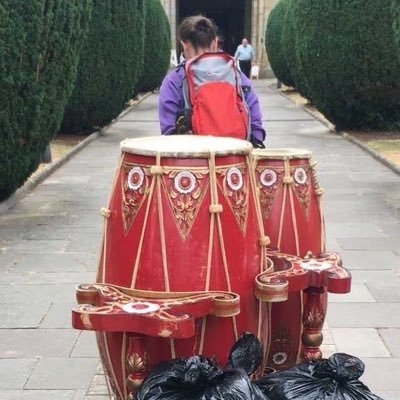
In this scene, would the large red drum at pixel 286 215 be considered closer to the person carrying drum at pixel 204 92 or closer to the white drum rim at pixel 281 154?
the white drum rim at pixel 281 154

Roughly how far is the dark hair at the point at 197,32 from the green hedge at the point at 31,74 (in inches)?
136

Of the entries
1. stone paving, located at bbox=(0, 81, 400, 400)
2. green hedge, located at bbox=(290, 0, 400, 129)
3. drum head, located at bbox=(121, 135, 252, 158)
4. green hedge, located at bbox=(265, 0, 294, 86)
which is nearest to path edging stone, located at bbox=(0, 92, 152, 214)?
stone paving, located at bbox=(0, 81, 400, 400)

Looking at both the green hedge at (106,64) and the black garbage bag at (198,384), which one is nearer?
the black garbage bag at (198,384)

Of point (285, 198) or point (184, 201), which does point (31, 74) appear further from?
point (184, 201)

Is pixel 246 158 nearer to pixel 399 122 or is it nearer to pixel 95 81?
pixel 95 81

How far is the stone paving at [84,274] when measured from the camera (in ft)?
12.4

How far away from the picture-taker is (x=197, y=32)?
3.98m

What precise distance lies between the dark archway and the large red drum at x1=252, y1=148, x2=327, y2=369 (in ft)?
125

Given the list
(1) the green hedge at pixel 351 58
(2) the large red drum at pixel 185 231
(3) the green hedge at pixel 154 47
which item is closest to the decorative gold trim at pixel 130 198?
(2) the large red drum at pixel 185 231

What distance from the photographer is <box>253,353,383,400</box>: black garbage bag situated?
2432mm

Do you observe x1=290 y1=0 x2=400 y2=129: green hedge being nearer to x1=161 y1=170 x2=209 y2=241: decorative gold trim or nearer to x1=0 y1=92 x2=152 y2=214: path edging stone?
x1=0 y1=92 x2=152 y2=214: path edging stone

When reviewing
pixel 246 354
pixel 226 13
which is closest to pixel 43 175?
pixel 246 354

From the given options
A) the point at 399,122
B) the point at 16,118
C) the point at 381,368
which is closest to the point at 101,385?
the point at 381,368

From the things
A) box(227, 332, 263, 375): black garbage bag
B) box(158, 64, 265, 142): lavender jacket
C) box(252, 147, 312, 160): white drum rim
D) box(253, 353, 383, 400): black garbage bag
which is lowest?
box(253, 353, 383, 400): black garbage bag
